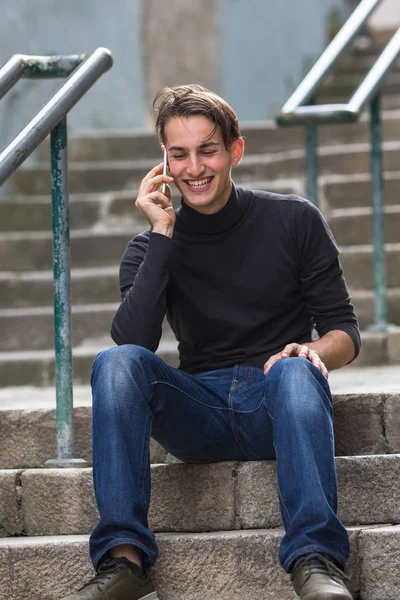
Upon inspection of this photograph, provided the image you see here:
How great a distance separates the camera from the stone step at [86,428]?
127 inches

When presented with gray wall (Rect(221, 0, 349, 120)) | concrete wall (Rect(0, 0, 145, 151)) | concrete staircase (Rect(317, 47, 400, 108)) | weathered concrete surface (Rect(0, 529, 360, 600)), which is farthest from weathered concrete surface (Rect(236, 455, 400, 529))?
gray wall (Rect(221, 0, 349, 120))

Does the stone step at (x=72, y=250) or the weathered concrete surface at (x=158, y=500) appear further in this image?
the stone step at (x=72, y=250)

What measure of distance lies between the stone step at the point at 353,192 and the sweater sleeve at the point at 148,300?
226 cm

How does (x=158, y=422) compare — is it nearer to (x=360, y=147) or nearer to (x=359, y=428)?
(x=359, y=428)

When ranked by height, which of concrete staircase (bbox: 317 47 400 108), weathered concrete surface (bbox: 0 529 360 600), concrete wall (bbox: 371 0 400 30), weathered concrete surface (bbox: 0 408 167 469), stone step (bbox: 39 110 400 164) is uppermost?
concrete wall (bbox: 371 0 400 30)

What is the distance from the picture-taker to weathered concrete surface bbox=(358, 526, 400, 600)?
9.29 ft

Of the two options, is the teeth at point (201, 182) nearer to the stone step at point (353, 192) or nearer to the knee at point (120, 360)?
the knee at point (120, 360)

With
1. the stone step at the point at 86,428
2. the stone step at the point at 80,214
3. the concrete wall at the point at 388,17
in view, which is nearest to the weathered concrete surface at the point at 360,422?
the stone step at the point at 86,428

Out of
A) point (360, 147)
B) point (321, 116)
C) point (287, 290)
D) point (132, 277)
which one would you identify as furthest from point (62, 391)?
point (360, 147)

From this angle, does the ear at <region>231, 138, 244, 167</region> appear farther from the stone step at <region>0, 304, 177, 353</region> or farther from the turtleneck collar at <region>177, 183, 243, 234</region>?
the stone step at <region>0, 304, 177, 353</region>

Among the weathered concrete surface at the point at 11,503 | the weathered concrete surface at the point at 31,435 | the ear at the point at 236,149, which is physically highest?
the ear at the point at 236,149

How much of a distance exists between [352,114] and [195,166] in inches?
44.8

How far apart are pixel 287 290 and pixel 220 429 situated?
403 millimetres

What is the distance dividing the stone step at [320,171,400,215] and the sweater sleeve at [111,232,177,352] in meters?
→ 2.26
